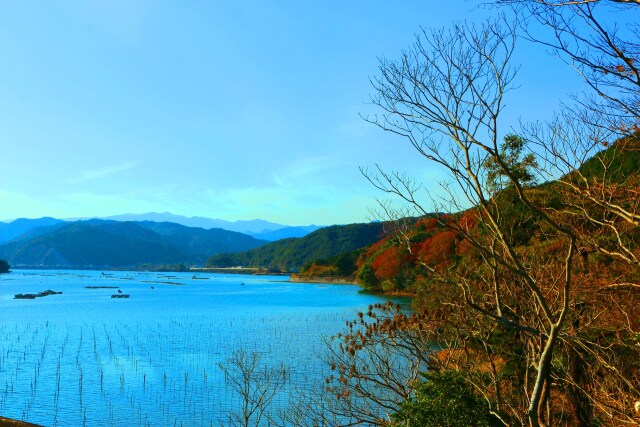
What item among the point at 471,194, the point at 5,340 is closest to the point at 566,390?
the point at 471,194

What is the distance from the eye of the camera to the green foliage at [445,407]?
27.3 ft

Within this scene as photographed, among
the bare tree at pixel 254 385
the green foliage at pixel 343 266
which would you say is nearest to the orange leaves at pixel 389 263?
the green foliage at pixel 343 266

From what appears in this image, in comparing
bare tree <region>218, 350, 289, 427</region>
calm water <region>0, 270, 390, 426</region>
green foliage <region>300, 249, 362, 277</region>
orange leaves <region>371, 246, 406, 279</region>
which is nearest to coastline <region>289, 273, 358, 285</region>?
green foliage <region>300, 249, 362, 277</region>

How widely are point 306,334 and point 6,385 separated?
1610cm

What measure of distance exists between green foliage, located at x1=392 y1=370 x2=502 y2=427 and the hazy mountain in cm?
11859

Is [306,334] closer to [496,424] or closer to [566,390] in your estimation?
[566,390]

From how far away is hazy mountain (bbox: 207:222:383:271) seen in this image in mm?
142125

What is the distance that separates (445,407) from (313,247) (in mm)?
145888

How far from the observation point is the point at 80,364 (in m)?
24.6

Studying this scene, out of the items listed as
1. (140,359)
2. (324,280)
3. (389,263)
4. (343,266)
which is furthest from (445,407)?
(324,280)

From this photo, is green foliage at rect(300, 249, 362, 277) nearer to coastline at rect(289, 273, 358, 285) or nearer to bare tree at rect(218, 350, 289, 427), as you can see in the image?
coastline at rect(289, 273, 358, 285)

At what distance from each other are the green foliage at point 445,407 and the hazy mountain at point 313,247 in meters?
119

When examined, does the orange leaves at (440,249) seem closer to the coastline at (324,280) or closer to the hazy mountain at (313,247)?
the coastline at (324,280)

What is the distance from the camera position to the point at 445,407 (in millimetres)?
8312
